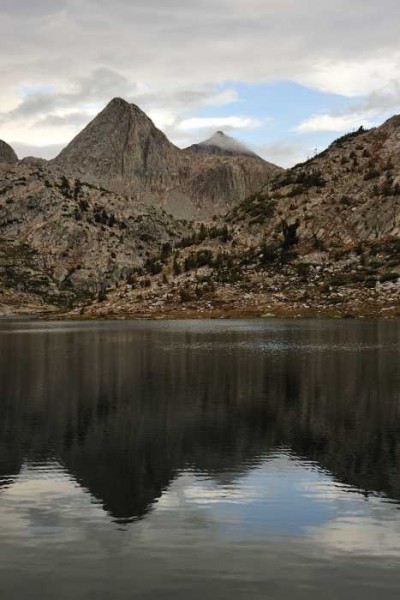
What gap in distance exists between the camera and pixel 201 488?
95.1 feet

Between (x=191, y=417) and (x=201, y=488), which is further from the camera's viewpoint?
(x=191, y=417)

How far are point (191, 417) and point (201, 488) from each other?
56.0 feet

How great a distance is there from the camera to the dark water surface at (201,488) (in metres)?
19.6

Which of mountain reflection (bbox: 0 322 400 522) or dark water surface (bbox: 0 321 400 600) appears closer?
dark water surface (bbox: 0 321 400 600)

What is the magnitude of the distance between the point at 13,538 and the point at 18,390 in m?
38.8

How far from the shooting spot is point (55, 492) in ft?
94.5

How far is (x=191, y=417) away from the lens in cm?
4603

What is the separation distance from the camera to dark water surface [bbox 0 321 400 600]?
19578 millimetres

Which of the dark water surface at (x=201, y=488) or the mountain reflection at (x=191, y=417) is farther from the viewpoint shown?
the mountain reflection at (x=191, y=417)

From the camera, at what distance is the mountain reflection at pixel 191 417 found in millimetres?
32312

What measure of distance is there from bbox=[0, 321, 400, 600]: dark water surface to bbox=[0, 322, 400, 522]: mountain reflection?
0.16m

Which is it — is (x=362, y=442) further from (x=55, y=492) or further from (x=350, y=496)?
(x=55, y=492)

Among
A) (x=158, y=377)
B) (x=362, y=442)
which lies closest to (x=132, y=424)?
(x=362, y=442)

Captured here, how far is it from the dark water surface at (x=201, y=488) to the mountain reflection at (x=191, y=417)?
161 millimetres
